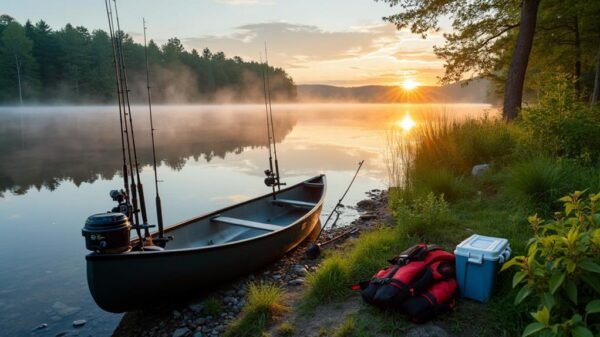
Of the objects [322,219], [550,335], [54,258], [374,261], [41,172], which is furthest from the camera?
[41,172]

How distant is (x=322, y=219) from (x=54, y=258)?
5255 mm

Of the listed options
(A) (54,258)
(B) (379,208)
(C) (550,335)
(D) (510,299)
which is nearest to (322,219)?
(B) (379,208)

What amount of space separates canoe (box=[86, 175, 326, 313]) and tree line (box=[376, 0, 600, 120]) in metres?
6.74

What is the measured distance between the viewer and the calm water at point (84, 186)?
5145 millimetres

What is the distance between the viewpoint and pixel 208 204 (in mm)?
9891

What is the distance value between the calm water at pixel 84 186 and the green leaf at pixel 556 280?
458 cm

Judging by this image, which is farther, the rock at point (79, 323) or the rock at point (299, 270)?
the rock at point (299, 270)

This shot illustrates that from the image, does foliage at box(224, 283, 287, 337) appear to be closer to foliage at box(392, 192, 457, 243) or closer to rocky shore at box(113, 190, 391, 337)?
rocky shore at box(113, 190, 391, 337)

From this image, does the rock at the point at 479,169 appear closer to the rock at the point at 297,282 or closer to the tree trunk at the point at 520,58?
the tree trunk at the point at 520,58

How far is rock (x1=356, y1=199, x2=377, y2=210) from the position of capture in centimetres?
942

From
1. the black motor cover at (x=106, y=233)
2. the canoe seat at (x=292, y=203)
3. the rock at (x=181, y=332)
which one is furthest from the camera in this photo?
the canoe seat at (x=292, y=203)

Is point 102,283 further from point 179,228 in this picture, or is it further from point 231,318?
point 179,228

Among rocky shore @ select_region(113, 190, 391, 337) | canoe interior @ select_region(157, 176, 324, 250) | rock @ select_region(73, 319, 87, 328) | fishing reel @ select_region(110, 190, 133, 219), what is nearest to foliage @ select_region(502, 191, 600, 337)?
rocky shore @ select_region(113, 190, 391, 337)

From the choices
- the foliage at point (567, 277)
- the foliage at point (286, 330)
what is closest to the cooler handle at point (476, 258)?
the foliage at point (567, 277)
